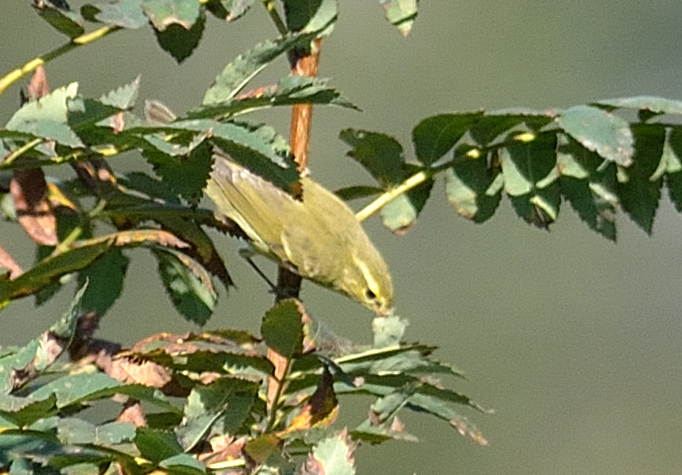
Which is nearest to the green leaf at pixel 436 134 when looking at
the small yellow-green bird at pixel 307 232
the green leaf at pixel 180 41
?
the green leaf at pixel 180 41

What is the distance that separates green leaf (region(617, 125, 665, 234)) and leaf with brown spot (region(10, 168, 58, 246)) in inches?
22.4

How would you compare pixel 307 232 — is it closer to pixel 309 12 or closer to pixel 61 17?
pixel 309 12

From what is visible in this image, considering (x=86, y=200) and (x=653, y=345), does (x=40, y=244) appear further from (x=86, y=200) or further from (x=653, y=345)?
(x=653, y=345)

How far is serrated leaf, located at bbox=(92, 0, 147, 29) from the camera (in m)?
0.97

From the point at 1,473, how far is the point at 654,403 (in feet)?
14.2

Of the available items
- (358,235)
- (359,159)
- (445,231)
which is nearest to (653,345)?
(445,231)

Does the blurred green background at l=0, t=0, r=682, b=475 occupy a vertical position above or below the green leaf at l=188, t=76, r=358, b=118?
below

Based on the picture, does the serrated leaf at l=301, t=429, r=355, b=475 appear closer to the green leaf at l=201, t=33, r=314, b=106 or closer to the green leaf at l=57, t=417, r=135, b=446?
the green leaf at l=57, t=417, r=135, b=446

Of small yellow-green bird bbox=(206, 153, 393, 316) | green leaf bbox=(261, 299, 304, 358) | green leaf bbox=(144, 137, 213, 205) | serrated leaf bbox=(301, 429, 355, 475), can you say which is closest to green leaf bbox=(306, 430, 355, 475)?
serrated leaf bbox=(301, 429, 355, 475)

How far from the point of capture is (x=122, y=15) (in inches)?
38.5

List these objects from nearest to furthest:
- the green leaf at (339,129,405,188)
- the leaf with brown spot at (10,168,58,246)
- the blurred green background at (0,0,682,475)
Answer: the leaf with brown spot at (10,168,58,246) < the green leaf at (339,129,405,188) < the blurred green background at (0,0,682,475)

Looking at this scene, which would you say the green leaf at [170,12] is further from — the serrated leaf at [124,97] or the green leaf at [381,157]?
the green leaf at [381,157]

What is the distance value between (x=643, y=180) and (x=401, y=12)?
1.01 ft

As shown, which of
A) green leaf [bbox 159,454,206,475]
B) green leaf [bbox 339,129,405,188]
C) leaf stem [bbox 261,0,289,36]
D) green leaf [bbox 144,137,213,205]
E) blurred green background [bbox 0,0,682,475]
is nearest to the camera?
green leaf [bbox 159,454,206,475]
